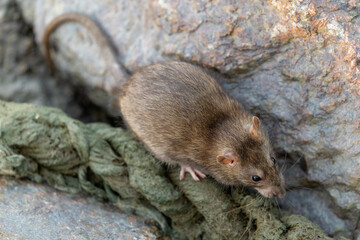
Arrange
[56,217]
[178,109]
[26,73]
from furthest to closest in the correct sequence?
[26,73] → [178,109] → [56,217]

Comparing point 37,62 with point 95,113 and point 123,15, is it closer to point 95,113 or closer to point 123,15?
point 95,113

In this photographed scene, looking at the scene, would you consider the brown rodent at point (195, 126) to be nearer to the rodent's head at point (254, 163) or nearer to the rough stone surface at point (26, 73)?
the rodent's head at point (254, 163)

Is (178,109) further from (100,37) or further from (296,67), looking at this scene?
(100,37)

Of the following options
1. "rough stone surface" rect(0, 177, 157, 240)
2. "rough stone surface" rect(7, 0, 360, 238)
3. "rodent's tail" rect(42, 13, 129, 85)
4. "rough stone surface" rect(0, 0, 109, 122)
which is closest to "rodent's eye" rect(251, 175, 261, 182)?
"rough stone surface" rect(7, 0, 360, 238)

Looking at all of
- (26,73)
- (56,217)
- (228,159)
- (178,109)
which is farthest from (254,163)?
(26,73)

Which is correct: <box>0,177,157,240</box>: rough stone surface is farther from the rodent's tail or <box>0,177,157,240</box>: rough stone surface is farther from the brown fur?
the rodent's tail
